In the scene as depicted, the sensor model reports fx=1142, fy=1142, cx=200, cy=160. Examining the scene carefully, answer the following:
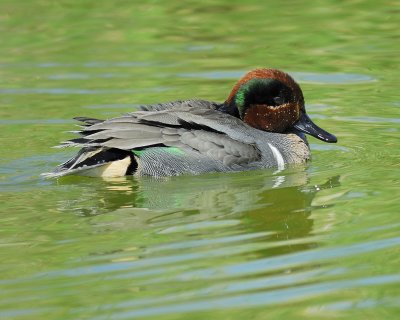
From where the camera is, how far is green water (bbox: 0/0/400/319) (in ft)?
22.0

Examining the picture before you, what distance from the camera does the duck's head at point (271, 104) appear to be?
10.5 meters

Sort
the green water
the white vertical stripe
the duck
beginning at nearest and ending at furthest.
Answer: the green water → the duck → the white vertical stripe

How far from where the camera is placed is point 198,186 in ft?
31.3

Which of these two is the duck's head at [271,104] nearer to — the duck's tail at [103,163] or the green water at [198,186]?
the green water at [198,186]

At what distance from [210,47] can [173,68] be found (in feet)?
3.91

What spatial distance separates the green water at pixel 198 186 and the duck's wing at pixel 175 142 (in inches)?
6.4

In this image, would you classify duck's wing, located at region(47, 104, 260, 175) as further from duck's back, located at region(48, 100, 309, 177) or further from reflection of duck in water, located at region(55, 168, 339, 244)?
reflection of duck in water, located at region(55, 168, 339, 244)

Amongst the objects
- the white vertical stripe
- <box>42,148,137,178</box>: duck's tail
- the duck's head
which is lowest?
the white vertical stripe

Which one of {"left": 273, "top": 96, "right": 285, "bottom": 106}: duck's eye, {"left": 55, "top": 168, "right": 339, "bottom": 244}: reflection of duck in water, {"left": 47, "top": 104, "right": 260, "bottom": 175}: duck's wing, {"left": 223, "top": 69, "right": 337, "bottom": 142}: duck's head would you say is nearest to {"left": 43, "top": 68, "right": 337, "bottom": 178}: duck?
{"left": 47, "top": 104, "right": 260, "bottom": 175}: duck's wing

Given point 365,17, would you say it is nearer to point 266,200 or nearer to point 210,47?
point 210,47

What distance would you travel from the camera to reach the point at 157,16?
16.8 metres

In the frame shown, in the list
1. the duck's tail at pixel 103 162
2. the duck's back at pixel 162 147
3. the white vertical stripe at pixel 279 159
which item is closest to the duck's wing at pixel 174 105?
the duck's back at pixel 162 147

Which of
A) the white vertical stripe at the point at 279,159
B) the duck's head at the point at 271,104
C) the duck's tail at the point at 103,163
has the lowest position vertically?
the white vertical stripe at the point at 279,159

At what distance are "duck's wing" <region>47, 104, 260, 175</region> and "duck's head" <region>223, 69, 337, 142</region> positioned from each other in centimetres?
62
